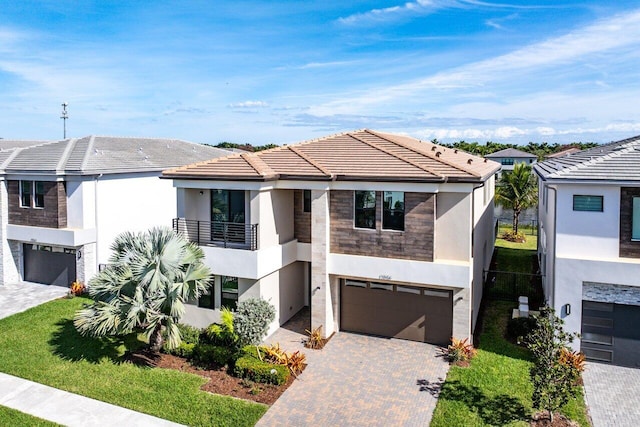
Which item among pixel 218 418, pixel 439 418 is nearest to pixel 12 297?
pixel 218 418

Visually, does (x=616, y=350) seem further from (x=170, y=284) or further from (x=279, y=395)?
(x=170, y=284)

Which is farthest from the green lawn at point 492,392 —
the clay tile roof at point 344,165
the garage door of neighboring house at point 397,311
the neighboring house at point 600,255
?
the clay tile roof at point 344,165

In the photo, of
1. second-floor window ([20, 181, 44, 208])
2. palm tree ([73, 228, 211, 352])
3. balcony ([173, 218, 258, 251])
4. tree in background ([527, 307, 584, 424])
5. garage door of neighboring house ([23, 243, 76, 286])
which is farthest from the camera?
garage door of neighboring house ([23, 243, 76, 286])

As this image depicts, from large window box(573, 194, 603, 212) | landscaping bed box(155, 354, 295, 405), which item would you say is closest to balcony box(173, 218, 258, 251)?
landscaping bed box(155, 354, 295, 405)

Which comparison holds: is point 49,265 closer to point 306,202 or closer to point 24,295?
point 24,295

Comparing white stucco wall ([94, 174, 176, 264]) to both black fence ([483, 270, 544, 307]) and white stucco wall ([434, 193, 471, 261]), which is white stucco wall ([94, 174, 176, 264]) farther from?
black fence ([483, 270, 544, 307])

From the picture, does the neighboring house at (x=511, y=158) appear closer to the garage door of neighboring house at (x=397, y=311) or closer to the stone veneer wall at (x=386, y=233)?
the garage door of neighboring house at (x=397, y=311)
